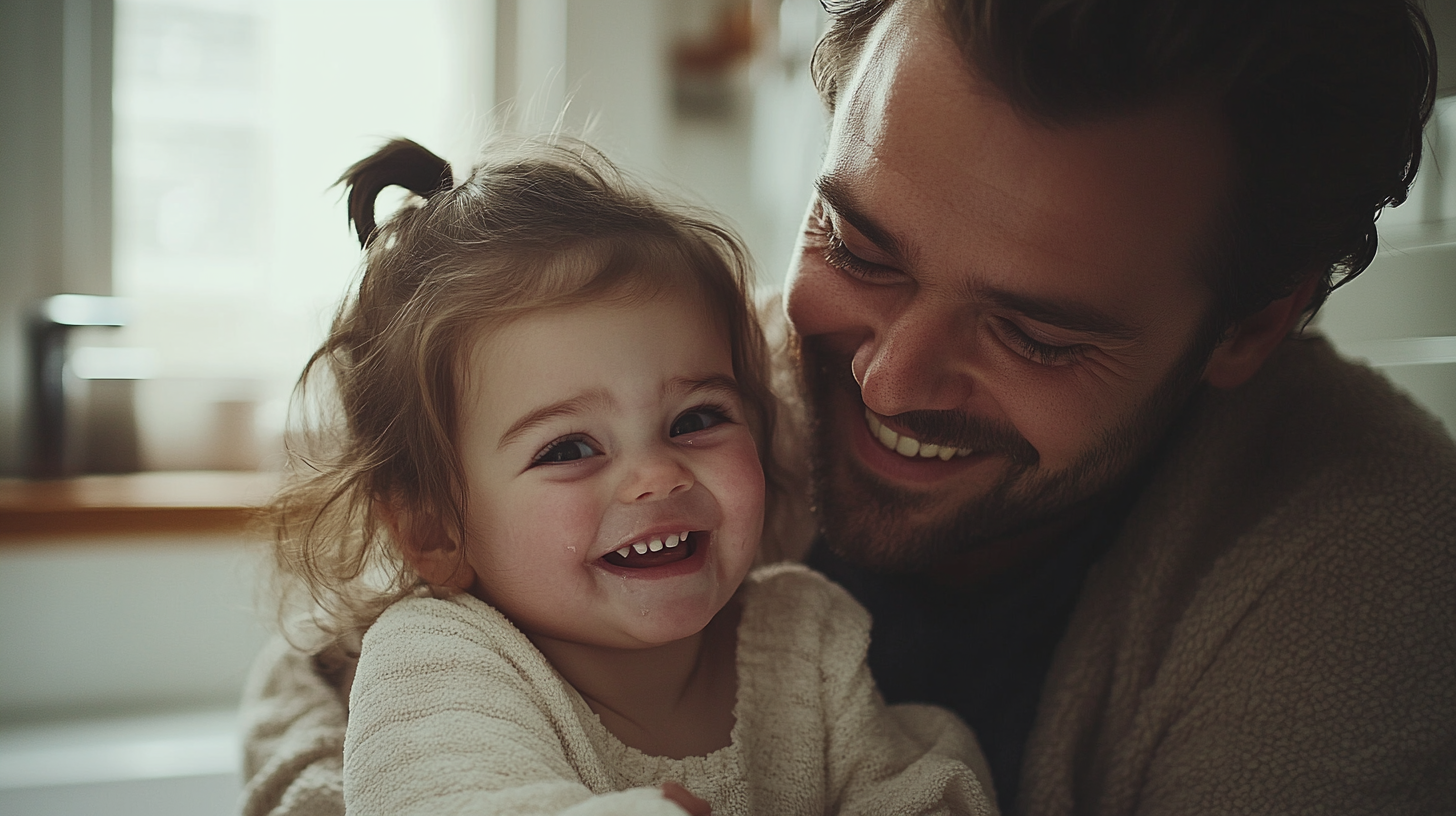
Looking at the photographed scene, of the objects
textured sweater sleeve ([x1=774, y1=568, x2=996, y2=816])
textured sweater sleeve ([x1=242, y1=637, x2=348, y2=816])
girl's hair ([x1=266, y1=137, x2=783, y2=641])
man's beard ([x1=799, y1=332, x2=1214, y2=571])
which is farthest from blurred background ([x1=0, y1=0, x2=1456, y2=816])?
textured sweater sleeve ([x1=774, y1=568, x2=996, y2=816])

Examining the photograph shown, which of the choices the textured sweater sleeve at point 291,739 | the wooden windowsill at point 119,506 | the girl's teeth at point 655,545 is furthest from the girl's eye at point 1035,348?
the wooden windowsill at point 119,506

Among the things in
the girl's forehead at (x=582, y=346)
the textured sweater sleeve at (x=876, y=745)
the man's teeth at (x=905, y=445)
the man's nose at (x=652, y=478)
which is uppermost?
the girl's forehead at (x=582, y=346)

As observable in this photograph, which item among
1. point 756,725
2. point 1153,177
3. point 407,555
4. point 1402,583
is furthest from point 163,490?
point 1402,583

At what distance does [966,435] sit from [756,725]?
335 mm

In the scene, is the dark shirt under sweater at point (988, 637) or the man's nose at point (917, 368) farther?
the dark shirt under sweater at point (988, 637)

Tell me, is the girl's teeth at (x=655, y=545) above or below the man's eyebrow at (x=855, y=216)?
below

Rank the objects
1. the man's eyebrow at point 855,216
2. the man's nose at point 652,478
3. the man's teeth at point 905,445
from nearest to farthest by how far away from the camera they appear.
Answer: the man's nose at point 652,478
the man's eyebrow at point 855,216
the man's teeth at point 905,445

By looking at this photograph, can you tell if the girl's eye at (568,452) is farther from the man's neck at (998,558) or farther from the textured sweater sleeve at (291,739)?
the man's neck at (998,558)

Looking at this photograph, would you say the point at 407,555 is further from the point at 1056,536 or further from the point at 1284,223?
the point at 1284,223

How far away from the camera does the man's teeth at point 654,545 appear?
0.83 metres

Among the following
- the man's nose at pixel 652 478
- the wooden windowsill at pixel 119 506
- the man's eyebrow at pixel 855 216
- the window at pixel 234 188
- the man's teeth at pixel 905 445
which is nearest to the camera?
the man's nose at pixel 652 478

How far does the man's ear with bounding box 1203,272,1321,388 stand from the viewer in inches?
40.5

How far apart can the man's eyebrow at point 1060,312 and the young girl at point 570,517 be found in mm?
244

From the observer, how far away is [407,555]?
89 centimetres
